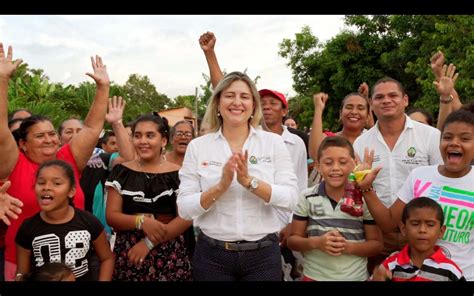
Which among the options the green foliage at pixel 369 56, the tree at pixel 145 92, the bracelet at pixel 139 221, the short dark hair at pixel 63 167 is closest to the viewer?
the short dark hair at pixel 63 167

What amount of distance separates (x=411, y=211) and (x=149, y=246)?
5.81 ft

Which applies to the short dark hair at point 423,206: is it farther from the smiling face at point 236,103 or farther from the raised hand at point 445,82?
the raised hand at point 445,82

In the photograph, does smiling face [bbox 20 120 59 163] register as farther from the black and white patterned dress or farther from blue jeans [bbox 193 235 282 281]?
blue jeans [bbox 193 235 282 281]

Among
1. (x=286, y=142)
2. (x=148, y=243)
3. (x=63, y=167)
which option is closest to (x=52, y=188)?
(x=63, y=167)

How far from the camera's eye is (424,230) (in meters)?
2.86

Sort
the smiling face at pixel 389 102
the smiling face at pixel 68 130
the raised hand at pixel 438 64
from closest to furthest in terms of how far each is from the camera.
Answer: the smiling face at pixel 389 102, the raised hand at pixel 438 64, the smiling face at pixel 68 130

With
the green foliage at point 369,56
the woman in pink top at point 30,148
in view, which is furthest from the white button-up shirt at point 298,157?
the green foliage at point 369,56

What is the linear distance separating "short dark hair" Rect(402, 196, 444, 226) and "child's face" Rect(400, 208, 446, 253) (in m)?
0.02

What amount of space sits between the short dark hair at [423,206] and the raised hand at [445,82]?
1599 millimetres

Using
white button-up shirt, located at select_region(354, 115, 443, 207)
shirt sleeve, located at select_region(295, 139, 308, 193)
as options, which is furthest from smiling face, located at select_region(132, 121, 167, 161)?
white button-up shirt, located at select_region(354, 115, 443, 207)

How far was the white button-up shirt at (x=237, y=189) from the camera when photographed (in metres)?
2.83

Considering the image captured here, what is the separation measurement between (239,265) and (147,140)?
132 centimetres

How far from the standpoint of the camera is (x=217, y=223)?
286cm

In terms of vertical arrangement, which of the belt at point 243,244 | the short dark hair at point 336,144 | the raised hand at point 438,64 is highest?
the raised hand at point 438,64
